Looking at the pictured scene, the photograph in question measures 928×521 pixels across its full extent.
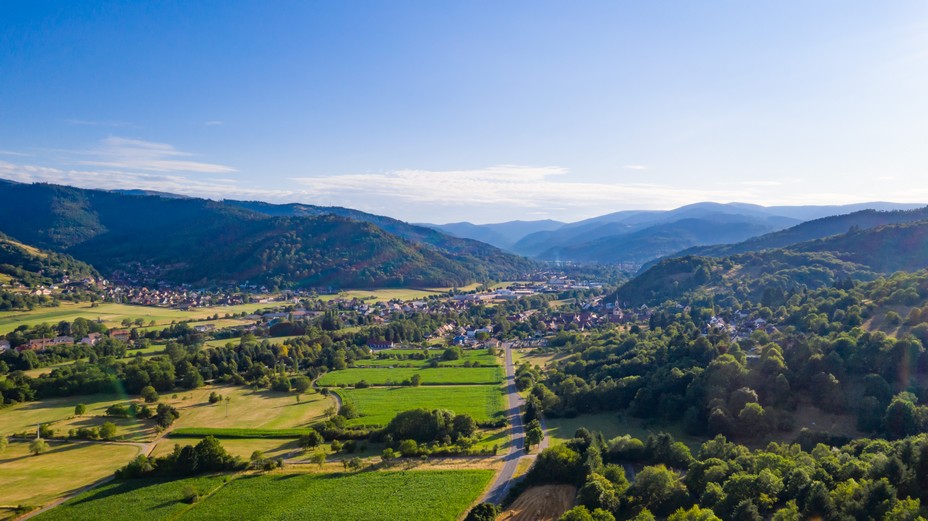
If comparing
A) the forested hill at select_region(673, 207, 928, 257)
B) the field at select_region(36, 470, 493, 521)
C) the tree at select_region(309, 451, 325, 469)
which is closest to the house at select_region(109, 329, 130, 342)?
the field at select_region(36, 470, 493, 521)

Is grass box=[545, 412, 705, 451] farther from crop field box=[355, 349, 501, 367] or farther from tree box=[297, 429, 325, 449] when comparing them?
crop field box=[355, 349, 501, 367]

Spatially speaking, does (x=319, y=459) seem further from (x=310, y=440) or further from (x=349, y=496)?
(x=349, y=496)

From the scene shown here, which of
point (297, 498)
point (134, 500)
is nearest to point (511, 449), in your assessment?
point (297, 498)

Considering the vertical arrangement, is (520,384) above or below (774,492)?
below

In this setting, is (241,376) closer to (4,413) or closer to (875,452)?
(4,413)

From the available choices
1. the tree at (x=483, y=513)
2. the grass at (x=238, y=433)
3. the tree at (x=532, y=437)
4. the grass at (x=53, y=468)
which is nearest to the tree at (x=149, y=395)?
the grass at (x=238, y=433)

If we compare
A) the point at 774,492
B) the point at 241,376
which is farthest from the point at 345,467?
the point at 241,376
